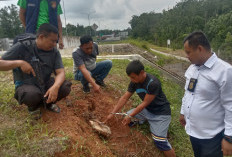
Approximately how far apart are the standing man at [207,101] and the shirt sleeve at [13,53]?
1996 millimetres

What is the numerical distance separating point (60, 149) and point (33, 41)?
4.73 feet

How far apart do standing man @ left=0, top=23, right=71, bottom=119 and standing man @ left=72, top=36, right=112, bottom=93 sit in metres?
0.66

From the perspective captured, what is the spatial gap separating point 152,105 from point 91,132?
101 cm

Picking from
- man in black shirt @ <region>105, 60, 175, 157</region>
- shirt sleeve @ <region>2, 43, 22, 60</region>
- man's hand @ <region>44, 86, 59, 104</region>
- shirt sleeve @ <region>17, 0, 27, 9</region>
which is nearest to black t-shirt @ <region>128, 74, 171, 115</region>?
man in black shirt @ <region>105, 60, 175, 157</region>

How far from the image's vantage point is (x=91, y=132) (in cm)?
235

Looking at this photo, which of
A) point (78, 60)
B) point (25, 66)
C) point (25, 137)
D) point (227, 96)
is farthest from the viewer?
point (78, 60)

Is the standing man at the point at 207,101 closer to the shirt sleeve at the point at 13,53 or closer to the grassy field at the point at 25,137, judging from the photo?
the grassy field at the point at 25,137

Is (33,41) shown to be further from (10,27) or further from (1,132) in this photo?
(10,27)

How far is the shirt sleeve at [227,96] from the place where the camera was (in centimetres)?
151

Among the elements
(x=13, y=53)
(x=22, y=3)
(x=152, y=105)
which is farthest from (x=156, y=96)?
(x=22, y=3)

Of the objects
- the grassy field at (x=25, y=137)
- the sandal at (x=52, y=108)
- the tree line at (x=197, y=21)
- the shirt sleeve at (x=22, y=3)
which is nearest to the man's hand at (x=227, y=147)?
the grassy field at (x=25, y=137)

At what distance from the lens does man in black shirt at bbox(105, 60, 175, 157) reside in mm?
2365

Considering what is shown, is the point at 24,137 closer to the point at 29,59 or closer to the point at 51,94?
the point at 51,94

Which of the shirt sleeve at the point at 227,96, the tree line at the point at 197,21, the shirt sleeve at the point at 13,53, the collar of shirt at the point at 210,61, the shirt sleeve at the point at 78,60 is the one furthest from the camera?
the tree line at the point at 197,21
